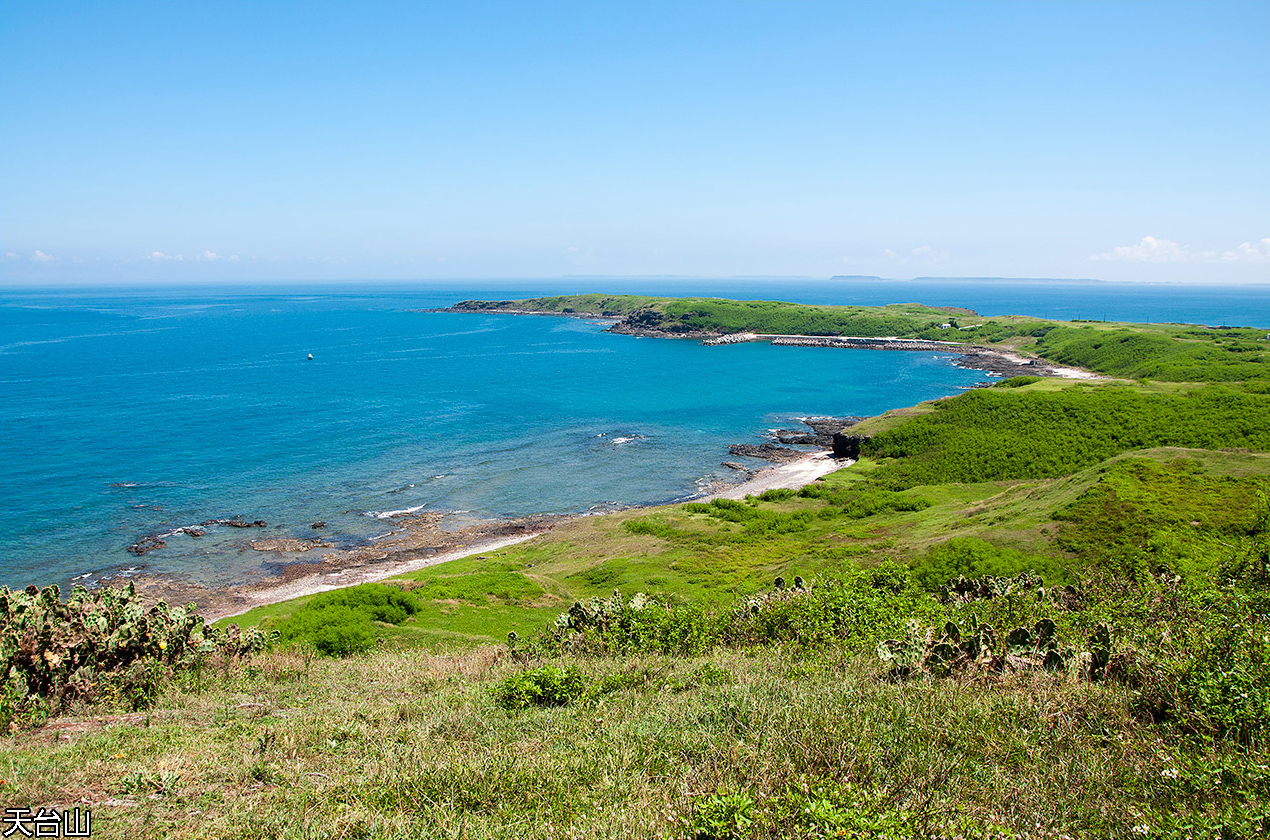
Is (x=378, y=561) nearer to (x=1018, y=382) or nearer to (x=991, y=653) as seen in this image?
(x=991, y=653)

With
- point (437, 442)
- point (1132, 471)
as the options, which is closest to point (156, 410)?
point (437, 442)

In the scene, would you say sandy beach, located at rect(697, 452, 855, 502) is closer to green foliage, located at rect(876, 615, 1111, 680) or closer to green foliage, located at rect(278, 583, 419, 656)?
green foliage, located at rect(278, 583, 419, 656)

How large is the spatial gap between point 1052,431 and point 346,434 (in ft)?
259

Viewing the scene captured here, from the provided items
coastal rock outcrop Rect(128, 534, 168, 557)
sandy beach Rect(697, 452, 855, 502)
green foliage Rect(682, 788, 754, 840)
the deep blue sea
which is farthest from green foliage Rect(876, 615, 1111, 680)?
coastal rock outcrop Rect(128, 534, 168, 557)

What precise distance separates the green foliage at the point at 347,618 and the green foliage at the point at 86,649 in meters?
9.06

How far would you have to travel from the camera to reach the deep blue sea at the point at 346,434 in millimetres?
56156

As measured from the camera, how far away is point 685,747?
34.4 ft

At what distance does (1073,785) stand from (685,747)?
515 cm

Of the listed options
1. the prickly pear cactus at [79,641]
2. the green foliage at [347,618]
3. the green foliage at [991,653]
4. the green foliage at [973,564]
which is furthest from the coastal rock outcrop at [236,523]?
the green foliage at [991,653]

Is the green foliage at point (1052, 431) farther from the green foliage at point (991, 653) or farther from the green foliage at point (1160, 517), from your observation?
the green foliage at point (991, 653)

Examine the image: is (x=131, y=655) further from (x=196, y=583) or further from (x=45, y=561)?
(x=45, y=561)

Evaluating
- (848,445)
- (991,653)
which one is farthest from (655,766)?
(848,445)

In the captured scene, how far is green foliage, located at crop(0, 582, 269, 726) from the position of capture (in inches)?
609

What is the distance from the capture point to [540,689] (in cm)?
1500
